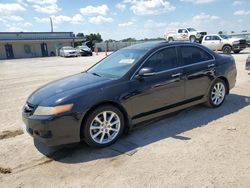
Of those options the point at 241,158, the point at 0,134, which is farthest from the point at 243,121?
the point at 0,134

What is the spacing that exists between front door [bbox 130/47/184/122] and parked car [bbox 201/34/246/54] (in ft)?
60.3

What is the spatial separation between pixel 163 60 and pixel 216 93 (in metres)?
1.70

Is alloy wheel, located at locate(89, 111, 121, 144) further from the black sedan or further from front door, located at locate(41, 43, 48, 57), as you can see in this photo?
front door, located at locate(41, 43, 48, 57)

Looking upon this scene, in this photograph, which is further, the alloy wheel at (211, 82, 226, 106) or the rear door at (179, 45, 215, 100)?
the alloy wheel at (211, 82, 226, 106)

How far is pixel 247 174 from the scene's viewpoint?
3.21 meters

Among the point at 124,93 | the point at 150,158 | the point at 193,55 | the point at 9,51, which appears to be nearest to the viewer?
the point at 150,158

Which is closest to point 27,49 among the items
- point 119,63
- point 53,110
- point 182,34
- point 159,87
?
point 182,34

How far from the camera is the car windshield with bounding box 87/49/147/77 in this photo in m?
4.68

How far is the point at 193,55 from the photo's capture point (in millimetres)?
5512

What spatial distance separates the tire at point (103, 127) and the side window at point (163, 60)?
110 centimetres

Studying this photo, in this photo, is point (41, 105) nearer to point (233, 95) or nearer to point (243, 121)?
point (243, 121)

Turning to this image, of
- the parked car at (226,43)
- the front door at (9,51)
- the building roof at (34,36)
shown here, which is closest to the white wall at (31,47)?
the front door at (9,51)

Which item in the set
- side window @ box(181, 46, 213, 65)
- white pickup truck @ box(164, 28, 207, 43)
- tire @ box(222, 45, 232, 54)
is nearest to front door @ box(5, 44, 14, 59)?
white pickup truck @ box(164, 28, 207, 43)

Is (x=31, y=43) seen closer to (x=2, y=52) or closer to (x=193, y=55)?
(x=2, y=52)
